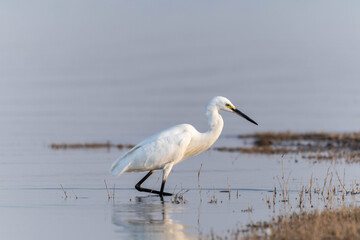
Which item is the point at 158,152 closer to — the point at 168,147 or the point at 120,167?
the point at 168,147

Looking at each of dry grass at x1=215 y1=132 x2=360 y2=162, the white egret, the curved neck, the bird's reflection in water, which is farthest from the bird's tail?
dry grass at x1=215 y1=132 x2=360 y2=162

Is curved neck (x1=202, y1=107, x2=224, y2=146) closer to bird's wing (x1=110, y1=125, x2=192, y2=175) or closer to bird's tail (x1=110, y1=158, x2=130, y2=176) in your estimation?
bird's wing (x1=110, y1=125, x2=192, y2=175)

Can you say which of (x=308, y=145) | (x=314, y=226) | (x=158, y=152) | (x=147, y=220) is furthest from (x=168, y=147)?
(x=308, y=145)

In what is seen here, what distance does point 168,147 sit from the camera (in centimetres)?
1251

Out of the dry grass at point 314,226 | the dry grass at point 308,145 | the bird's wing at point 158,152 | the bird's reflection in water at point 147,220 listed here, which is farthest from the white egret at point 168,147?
the dry grass at point 308,145

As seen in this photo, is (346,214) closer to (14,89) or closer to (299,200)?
(299,200)

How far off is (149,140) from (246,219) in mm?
3336

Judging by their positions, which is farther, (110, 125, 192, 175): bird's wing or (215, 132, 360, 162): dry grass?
(215, 132, 360, 162): dry grass

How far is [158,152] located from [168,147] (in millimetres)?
198

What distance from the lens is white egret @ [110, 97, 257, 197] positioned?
Answer: 12555 millimetres

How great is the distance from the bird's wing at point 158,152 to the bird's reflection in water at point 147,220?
0.63 meters

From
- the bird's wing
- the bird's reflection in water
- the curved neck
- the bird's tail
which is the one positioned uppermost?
the curved neck

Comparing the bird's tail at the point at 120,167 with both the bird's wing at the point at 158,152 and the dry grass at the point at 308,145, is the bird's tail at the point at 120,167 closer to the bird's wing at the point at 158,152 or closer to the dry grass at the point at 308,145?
the bird's wing at the point at 158,152

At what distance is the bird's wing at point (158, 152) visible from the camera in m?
12.5
